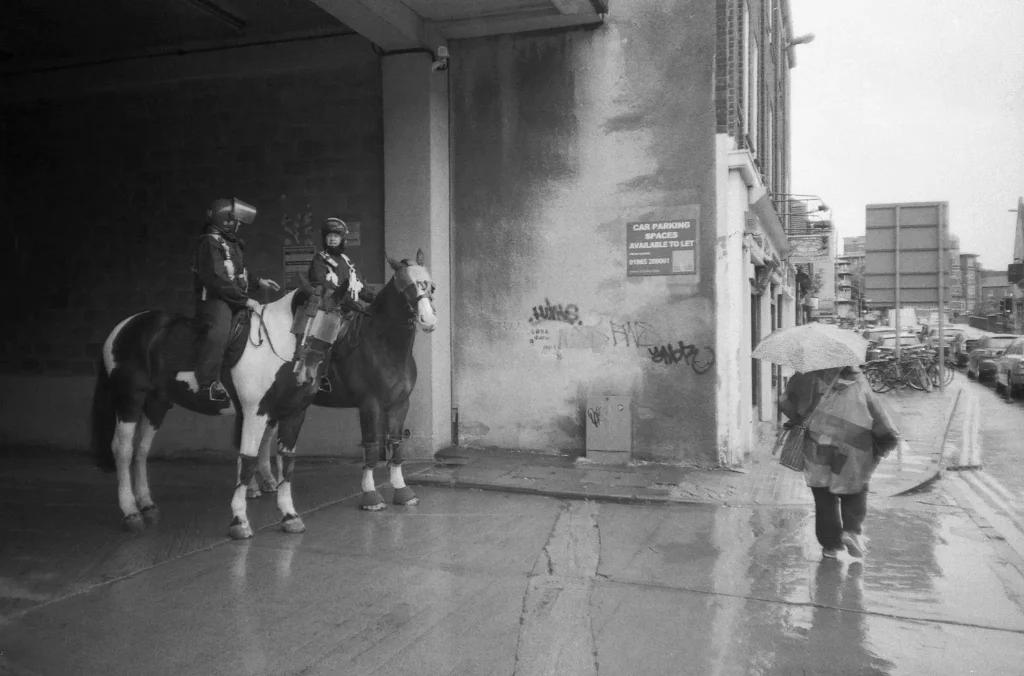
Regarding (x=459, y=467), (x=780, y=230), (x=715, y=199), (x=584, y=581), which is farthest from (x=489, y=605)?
(x=780, y=230)

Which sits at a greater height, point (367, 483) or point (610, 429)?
point (610, 429)

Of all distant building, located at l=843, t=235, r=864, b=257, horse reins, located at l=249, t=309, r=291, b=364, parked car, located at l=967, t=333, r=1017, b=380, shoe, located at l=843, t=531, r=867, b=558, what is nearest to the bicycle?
parked car, located at l=967, t=333, r=1017, b=380

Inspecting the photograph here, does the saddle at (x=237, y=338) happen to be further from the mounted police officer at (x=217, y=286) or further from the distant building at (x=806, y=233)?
the distant building at (x=806, y=233)

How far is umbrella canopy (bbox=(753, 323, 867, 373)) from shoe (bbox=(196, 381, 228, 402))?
4393mm

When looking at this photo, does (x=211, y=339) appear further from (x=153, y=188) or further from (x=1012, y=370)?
(x=1012, y=370)

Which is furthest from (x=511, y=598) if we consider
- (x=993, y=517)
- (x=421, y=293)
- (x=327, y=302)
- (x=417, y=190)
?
(x=417, y=190)

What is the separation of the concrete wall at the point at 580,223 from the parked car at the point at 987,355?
20.6m

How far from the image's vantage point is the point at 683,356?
975 cm

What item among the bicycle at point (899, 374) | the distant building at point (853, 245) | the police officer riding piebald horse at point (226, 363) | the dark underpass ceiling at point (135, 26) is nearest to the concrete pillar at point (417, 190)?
the dark underpass ceiling at point (135, 26)

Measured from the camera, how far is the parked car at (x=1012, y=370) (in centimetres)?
1955

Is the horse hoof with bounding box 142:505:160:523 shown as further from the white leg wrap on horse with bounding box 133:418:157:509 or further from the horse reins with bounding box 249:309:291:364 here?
the horse reins with bounding box 249:309:291:364

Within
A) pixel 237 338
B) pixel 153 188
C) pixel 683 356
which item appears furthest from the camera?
pixel 153 188

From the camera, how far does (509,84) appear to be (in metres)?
10.4

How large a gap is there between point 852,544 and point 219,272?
531 cm
